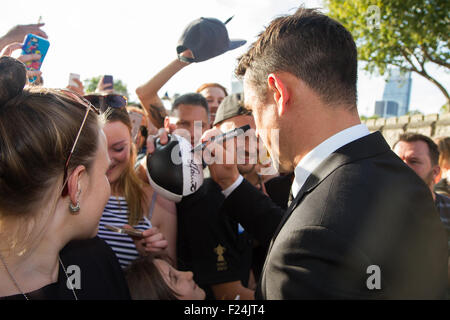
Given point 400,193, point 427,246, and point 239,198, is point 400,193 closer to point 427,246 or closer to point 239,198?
point 427,246

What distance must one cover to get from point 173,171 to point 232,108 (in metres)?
0.90

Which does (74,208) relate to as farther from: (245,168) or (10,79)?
(245,168)

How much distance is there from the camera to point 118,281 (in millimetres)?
1611

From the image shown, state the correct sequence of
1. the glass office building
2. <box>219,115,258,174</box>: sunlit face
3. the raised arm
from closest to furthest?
<box>219,115,258,174</box>: sunlit face
the raised arm
the glass office building

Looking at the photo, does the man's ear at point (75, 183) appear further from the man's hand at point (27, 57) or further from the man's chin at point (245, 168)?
the man's chin at point (245, 168)

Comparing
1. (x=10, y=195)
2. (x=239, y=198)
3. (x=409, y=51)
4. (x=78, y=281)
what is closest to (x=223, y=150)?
(x=239, y=198)

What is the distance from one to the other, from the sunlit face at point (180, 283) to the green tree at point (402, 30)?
10143mm

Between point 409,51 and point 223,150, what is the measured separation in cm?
1201

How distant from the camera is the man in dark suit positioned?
110 cm

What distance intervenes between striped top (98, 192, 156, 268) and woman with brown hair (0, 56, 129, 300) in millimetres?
587

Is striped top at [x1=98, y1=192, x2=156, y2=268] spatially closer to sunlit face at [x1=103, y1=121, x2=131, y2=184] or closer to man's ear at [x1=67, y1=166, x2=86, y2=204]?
sunlit face at [x1=103, y1=121, x2=131, y2=184]

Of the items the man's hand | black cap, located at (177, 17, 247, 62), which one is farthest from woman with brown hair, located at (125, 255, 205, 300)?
black cap, located at (177, 17, 247, 62)

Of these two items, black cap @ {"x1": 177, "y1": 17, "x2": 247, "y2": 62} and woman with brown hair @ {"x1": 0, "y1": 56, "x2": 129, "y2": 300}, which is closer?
woman with brown hair @ {"x1": 0, "y1": 56, "x2": 129, "y2": 300}

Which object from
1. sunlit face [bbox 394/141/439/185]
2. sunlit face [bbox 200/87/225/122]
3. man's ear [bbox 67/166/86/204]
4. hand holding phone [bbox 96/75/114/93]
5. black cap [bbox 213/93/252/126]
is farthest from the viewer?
sunlit face [bbox 200/87/225/122]
